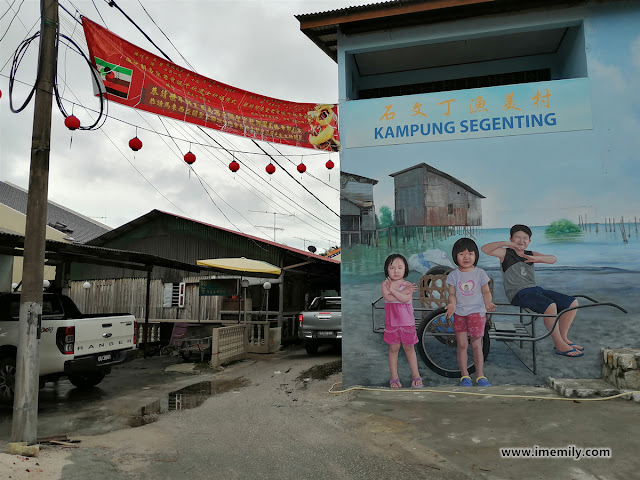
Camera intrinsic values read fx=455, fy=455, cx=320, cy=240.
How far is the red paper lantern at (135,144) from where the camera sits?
25.1 ft

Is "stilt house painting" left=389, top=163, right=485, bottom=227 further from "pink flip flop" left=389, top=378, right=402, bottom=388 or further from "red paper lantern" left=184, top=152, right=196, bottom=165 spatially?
"red paper lantern" left=184, top=152, right=196, bottom=165

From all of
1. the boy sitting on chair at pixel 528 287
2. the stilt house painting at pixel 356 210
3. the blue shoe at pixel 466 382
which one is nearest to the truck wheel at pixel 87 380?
the stilt house painting at pixel 356 210

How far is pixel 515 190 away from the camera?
25.4ft

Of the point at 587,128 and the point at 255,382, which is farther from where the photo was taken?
the point at 255,382

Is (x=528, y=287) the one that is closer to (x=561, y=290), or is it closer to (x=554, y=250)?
(x=561, y=290)

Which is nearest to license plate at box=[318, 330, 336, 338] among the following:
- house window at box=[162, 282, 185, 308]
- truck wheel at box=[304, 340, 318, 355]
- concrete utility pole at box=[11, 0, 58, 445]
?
truck wheel at box=[304, 340, 318, 355]

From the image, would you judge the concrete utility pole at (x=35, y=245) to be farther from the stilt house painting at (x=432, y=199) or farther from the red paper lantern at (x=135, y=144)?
the stilt house painting at (x=432, y=199)

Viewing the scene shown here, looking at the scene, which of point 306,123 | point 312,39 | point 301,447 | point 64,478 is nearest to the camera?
point 64,478

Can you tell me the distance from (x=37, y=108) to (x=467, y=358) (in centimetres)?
705

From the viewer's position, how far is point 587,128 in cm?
755

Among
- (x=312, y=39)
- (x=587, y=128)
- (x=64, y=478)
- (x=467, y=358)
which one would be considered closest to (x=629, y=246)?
(x=587, y=128)

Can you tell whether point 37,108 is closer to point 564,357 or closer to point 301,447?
point 301,447

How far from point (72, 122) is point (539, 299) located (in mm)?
7626

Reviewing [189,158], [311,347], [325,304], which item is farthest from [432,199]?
[311,347]
